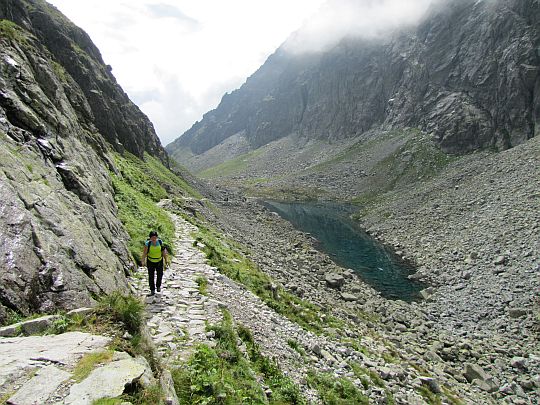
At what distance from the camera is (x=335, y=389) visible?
516 inches

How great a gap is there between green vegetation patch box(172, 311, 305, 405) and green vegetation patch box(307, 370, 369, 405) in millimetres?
1628

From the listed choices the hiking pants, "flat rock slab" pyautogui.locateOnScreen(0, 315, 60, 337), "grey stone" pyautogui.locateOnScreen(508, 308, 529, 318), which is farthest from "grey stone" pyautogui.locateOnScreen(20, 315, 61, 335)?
"grey stone" pyautogui.locateOnScreen(508, 308, 529, 318)

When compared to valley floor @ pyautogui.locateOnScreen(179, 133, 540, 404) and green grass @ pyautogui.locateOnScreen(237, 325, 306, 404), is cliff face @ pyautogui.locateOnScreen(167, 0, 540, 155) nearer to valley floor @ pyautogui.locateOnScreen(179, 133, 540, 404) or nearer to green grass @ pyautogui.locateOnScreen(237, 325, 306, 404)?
valley floor @ pyautogui.locateOnScreen(179, 133, 540, 404)

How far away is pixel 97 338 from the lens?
7680mm

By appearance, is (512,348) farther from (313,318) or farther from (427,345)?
(313,318)

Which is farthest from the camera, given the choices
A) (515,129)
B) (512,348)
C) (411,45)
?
(411,45)

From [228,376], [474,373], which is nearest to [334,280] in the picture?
[474,373]

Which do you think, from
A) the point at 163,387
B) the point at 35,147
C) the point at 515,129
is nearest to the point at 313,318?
the point at 163,387

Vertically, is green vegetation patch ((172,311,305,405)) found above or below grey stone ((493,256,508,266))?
above

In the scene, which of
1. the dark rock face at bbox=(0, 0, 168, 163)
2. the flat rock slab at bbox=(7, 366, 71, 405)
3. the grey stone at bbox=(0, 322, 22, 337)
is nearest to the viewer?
the flat rock slab at bbox=(7, 366, 71, 405)

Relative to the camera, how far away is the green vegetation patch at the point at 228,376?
27.9ft

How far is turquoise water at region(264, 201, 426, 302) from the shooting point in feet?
129

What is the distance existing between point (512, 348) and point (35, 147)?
31.6m

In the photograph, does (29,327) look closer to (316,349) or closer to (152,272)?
(152,272)
